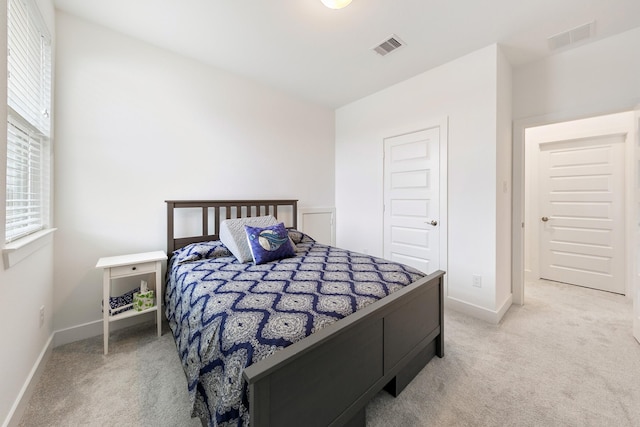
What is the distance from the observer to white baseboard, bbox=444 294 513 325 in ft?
7.86

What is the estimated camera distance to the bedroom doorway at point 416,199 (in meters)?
2.83

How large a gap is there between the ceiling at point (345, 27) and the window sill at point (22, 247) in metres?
1.80

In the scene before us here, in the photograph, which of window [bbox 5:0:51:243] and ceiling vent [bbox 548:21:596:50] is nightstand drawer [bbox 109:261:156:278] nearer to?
window [bbox 5:0:51:243]

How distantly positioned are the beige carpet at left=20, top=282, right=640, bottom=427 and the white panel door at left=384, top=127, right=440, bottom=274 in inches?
37.0

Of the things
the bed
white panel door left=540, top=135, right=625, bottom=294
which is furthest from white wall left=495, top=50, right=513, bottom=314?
white panel door left=540, top=135, right=625, bottom=294

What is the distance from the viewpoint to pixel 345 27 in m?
2.16

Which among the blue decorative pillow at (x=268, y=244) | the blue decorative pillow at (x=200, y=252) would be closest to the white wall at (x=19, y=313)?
the blue decorative pillow at (x=200, y=252)

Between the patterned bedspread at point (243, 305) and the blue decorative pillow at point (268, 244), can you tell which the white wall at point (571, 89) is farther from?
the blue decorative pillow at point (268, 244)

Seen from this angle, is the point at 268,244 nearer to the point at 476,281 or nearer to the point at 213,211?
the point at 213,211

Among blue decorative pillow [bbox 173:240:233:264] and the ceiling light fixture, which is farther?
blue decorative pillow [bbox 173:240:233:264]

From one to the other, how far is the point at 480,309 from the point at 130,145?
3.68 m

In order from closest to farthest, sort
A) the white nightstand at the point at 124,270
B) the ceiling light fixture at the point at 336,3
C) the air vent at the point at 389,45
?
1. the ceiling light fixture at the point at 336,3
2. the white nightstand at the point at 124,270
3. the air vent at the point at 389,45

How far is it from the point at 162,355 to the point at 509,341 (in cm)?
276

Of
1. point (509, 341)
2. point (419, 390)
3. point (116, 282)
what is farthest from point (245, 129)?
point (509, 341)
